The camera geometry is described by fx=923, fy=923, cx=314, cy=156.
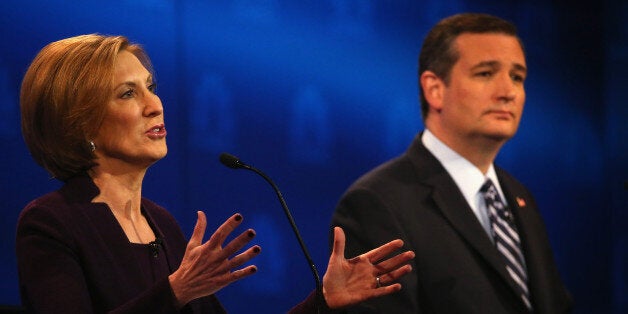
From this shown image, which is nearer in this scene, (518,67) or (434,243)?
(434,243)

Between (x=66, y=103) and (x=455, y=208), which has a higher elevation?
(x=66, y=103)

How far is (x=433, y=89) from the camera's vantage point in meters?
2.88

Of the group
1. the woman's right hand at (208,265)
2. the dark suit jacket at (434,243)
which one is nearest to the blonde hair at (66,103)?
the woman's right hand at (208,265)

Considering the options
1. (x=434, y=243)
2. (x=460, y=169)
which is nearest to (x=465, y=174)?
(x=460, y=169)

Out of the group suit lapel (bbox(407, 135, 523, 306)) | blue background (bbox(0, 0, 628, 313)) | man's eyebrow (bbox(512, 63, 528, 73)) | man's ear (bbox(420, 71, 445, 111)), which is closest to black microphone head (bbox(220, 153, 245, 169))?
suit lapel (bbox(407, 135, 523, 306))

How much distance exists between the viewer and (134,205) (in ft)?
7.44

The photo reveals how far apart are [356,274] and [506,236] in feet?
2.42

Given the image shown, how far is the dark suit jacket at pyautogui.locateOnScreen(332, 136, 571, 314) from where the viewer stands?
246cm

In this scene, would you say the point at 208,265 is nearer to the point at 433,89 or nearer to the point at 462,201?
the point at 462,201

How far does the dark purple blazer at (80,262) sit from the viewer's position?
193 centimetres

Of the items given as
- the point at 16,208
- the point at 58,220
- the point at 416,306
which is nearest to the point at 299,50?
the point at 16,208

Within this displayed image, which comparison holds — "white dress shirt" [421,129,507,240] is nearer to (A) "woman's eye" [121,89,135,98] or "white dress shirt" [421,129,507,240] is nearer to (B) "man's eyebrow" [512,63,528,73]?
(B) "man's eyebrow" [512,63,528,73]

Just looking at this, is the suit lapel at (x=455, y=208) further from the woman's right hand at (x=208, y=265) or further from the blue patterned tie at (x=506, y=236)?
A: the woman's right hand at (x=208, y=265)

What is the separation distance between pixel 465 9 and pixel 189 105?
4.85 ft
